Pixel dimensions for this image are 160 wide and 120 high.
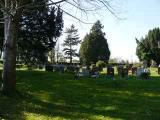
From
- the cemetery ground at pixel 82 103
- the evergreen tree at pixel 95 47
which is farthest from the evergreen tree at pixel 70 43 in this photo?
the cemetery ground at pixel 82 103

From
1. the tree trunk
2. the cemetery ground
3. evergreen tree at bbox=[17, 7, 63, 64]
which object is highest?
evergreen tree at bbox=[17, 7, 63, 64]

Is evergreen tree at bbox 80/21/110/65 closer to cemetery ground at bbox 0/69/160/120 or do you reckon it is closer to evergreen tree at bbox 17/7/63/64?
evergreen tree at bbox 17/7/63/64

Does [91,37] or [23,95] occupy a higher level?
[91,37]

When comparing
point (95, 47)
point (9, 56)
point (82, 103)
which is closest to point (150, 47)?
point (95, 47)

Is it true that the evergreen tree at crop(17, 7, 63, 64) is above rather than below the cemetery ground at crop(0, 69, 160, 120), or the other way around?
above

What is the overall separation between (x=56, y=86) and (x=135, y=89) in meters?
4.96

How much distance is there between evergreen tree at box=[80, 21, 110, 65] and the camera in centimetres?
9450

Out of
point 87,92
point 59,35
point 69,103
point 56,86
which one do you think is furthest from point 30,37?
point 69,103

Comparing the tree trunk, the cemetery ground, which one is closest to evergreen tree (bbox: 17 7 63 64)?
the cemetery ground

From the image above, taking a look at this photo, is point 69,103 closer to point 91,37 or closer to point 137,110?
point 137,110

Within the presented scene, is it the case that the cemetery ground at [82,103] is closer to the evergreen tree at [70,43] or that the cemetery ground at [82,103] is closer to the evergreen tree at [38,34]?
the evergreen tree at [38,34]

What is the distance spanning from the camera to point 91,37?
97312mm

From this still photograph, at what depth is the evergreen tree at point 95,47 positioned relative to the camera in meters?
94.5

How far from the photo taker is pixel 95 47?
9594 cm
